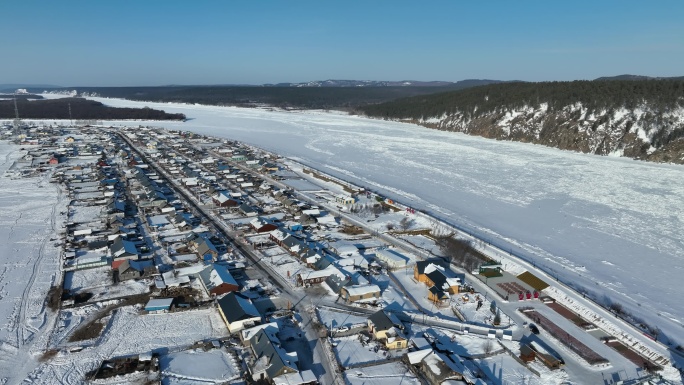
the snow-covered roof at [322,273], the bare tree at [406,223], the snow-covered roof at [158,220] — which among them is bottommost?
the snow-covered roof at [158,220]

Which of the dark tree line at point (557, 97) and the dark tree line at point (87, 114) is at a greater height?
the dark tree line at point (557, 97)

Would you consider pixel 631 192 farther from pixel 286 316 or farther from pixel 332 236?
pixel 286 316

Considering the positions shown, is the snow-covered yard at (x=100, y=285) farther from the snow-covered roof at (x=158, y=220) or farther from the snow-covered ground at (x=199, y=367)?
the snow-covered roof at (x=158, y=220)

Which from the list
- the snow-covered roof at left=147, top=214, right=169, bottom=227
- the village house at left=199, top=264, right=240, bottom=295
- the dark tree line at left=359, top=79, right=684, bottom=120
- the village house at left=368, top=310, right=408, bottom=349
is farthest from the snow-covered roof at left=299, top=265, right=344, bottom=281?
the dark tree line at left=359, top=79, right=684, bottom=120

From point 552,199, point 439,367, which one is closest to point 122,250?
point 439,367

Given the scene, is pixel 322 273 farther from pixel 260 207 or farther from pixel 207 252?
pixel 260 207

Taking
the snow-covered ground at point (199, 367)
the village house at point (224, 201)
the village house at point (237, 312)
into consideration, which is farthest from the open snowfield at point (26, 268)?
the village house at point (224, 201)
